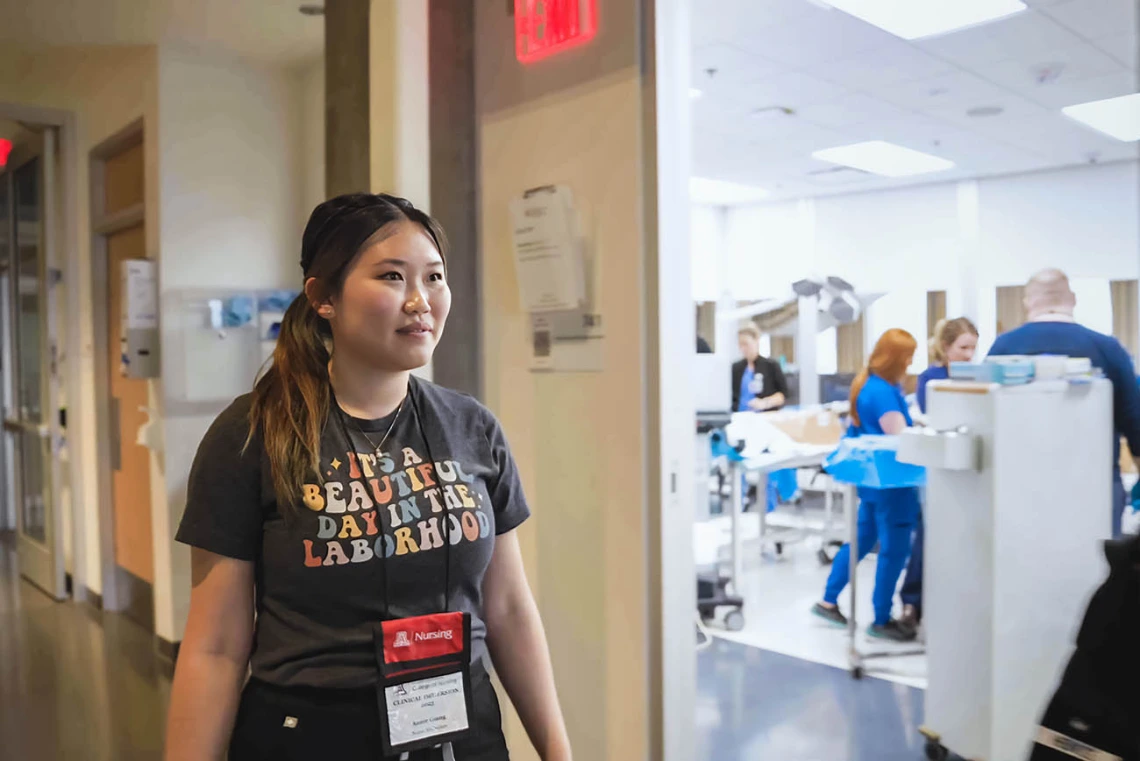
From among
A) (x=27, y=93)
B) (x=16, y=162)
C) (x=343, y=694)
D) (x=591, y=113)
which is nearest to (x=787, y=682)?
(x=591, y=113)

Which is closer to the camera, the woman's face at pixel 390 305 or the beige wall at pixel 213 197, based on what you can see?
the woman's face at pixel 390 305

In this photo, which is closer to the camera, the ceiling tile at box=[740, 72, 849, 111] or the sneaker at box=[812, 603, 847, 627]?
the sneaker at box=[812, 603, 847, 627]

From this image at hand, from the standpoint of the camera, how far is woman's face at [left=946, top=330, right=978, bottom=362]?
14.5 feet

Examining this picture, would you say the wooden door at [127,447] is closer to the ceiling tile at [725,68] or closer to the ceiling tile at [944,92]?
the ceiling tile at [725,68]

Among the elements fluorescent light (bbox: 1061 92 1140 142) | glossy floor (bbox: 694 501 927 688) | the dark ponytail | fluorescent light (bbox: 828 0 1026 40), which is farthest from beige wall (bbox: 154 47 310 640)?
fluorescent light (bbox: 1061 92 1140 142)

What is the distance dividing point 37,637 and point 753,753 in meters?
3.55

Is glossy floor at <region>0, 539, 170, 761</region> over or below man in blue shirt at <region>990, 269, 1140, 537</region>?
below

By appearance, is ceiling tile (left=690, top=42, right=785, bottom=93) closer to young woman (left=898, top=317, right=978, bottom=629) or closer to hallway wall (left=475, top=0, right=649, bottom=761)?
young woman (left=898, top=317, right=978, bottom=629)

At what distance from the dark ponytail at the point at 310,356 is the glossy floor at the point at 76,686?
246 centimetres

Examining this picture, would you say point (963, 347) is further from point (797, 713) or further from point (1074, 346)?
point (797, 713)

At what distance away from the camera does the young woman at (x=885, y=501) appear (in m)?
3.96

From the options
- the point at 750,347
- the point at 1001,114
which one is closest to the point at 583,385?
the point at 750,347

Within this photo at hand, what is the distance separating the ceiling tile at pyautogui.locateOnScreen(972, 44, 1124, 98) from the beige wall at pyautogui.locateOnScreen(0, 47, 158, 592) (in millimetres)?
4562

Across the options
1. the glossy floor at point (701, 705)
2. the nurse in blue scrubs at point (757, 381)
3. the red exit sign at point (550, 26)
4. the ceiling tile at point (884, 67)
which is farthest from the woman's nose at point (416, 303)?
the nurse in blue scrubs at point (757, 381)
